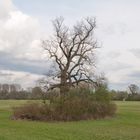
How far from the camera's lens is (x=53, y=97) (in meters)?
46.4

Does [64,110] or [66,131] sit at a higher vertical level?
[64,110]

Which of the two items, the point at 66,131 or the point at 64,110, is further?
the point at 64,110

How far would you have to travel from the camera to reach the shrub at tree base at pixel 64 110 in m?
43.5

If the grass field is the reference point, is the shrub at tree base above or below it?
above

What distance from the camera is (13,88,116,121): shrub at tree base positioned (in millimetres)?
43469

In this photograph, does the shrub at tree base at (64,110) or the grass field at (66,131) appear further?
the shrub at tree base at (64,110)

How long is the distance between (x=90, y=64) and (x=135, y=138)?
41.0 metres

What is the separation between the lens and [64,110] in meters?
44.1

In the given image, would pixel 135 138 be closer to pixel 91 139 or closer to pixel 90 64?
pixel 91 139

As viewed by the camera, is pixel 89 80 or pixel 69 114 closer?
pixel 69 114

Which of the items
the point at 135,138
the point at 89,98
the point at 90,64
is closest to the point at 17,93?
the point at 90,64

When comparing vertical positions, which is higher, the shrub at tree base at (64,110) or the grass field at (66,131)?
the shrub at tree base at (64,110)

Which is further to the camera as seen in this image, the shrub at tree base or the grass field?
the shrub at tree base

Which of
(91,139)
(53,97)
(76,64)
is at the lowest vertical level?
(91,139)
